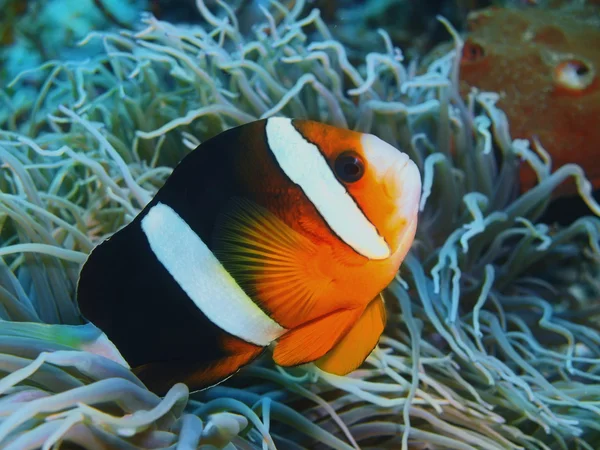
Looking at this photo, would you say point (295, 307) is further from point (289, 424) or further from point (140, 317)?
point (289, 424)

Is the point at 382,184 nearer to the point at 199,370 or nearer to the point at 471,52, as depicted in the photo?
the point at 199,370

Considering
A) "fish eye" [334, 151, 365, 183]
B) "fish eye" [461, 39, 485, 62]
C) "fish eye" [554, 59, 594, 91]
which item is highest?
"fish eye" [334, 151, 365, 183]

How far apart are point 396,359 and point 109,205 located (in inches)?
27.1

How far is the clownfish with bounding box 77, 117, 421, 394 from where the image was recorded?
646 mm

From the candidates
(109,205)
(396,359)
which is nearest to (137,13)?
(109,205)

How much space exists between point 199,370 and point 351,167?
1.09ft

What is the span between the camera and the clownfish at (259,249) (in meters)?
0.65

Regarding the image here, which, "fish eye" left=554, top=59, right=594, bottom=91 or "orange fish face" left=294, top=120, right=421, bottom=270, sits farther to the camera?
"fish eye" left=554, top=59, right=594, bottom=91

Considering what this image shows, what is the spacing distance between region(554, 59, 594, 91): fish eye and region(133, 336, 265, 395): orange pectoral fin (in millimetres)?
1124

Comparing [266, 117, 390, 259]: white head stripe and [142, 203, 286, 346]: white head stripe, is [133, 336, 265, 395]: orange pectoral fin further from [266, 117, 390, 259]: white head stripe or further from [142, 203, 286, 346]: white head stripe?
[266, 117, 390, 259]: white head stripe

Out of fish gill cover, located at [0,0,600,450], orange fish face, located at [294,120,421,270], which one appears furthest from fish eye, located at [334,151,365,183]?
fish gill cover, located at [0,0,600,450]

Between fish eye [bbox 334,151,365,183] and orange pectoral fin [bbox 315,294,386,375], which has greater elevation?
fish eye [bbox 334,151,365,183]

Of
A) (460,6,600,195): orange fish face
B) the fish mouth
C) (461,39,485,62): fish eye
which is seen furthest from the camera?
(461,39,485,62): fish eye

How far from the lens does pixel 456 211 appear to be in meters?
1.26
